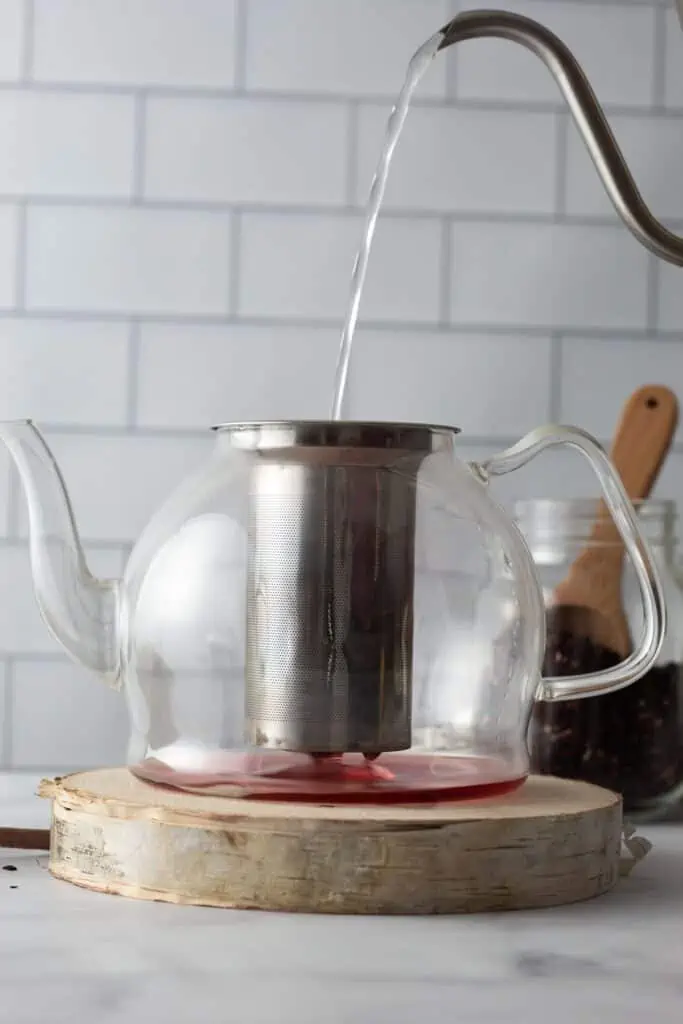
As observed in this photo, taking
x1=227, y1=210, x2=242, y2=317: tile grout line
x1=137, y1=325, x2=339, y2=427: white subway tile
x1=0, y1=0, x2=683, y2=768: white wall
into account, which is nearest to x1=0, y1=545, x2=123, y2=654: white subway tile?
x1=0, y1=0, x2=683, y2=768: white wall

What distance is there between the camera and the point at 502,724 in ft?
2.16

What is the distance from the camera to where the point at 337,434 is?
596mm

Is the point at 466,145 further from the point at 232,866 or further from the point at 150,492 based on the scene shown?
the point at 232,866

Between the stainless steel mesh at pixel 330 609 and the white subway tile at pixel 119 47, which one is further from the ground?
the white subway tile at pixel 119 47

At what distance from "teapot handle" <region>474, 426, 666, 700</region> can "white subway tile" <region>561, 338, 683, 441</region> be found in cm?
46

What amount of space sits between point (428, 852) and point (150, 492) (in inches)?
23.4

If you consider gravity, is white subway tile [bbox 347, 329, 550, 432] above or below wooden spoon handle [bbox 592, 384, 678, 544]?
above

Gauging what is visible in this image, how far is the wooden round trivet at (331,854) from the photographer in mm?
543

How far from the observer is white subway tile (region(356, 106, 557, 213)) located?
110cm

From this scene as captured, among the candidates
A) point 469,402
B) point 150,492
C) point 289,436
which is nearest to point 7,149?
point 150,492

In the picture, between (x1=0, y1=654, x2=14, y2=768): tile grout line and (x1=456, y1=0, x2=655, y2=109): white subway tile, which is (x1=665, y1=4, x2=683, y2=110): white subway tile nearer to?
(x1=456, y1=0, x2=655, y2=109): white subway tile

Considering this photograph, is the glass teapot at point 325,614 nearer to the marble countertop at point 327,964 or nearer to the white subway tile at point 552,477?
the marble countertop at point 327,964

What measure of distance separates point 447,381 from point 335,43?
0.85 feet

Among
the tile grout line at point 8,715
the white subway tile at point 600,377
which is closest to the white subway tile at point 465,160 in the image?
the white subway tile at point 600,377
